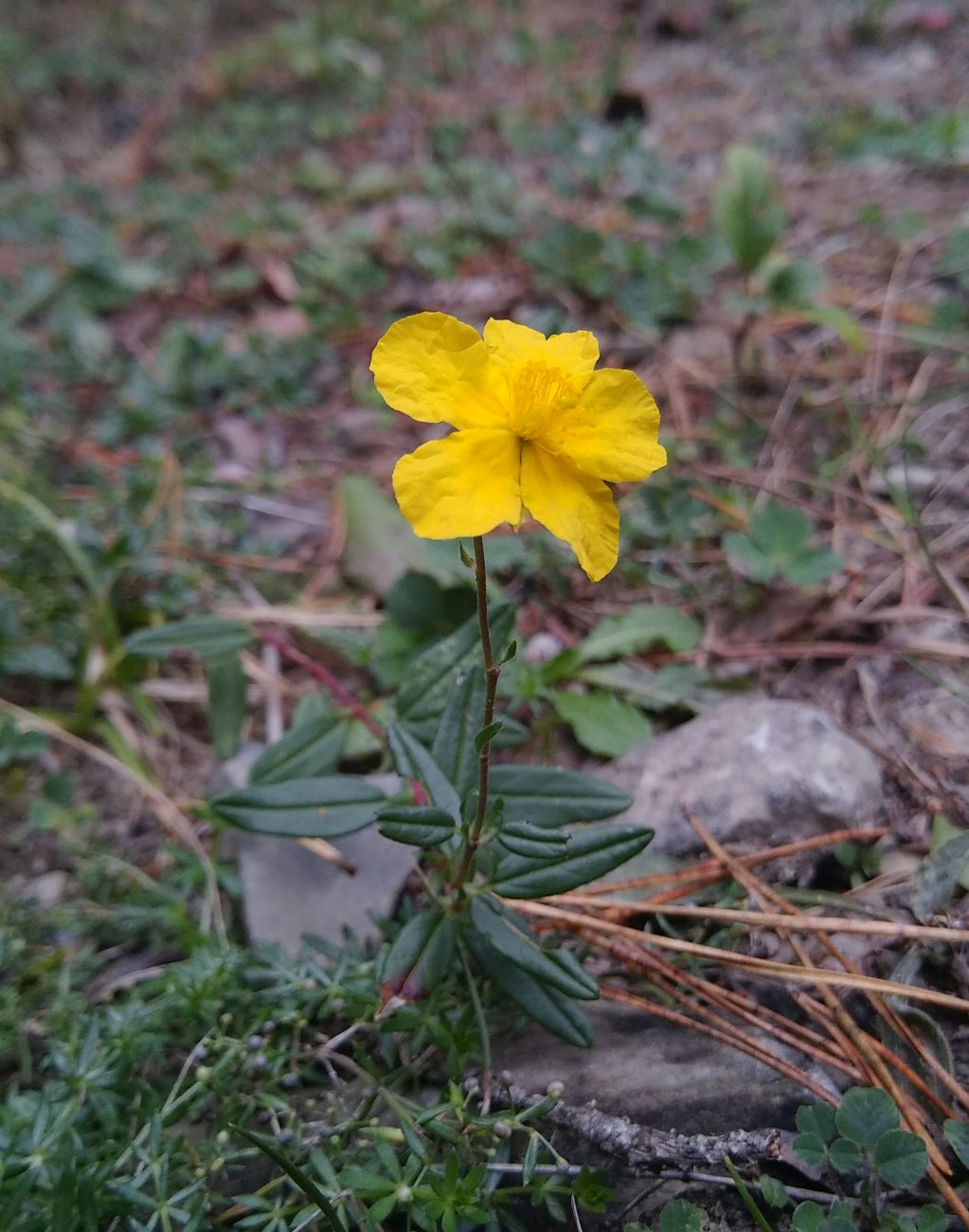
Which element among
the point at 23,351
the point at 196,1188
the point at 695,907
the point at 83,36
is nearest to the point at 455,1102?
the point at 196,1188

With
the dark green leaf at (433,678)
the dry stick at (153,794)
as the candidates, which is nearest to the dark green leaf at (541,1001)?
the dark green leaf at (433,678)

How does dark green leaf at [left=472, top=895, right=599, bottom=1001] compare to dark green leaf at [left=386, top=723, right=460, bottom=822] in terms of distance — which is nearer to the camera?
dark green leaf at [left=472, top=895, right=599, bottom=1001]

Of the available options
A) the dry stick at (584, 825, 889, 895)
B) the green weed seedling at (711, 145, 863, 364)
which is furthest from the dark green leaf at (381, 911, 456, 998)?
the green weed seedling at (711, 145, 863, 364)

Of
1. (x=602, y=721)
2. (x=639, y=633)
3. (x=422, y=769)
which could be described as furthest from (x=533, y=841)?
(x=639, y=633)

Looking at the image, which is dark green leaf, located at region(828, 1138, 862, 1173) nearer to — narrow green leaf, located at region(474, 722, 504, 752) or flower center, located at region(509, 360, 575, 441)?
narrow green leaf, located at region(474, 722, 504, 752)

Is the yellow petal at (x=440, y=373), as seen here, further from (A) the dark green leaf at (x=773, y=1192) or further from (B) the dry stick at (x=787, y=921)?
(A) the dark green leaf at (x=773, y=1192)

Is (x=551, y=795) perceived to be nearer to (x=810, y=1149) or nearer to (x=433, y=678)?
(x=433, y=678)
